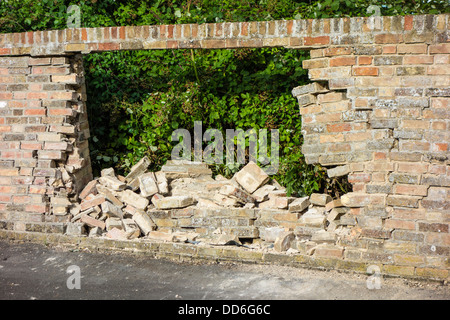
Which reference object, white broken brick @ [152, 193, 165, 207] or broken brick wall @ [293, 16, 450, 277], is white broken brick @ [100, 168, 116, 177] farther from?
broken brick wall @ [293, 16, 450, 277]

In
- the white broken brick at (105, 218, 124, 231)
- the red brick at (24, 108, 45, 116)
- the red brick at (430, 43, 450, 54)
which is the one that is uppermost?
the red brick at (430, 43, 450, 54)

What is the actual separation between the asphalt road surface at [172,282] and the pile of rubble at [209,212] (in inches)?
15.3

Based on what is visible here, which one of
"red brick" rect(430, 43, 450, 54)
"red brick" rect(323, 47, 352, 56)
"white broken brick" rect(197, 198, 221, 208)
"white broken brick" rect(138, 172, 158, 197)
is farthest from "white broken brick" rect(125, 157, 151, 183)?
"red brick" rect(430, 43, 450, 54)

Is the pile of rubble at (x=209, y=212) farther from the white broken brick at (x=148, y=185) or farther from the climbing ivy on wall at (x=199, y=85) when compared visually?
the climbing ivy on wall at (x=199, y=85)

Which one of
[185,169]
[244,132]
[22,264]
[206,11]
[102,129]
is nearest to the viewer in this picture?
[22,264]

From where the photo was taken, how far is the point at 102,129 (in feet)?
21.6

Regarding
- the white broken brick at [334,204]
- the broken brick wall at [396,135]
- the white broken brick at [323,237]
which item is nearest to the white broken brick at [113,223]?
the white broken brick at [323,237]

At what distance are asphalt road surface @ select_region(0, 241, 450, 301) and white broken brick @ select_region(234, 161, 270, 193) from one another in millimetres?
967

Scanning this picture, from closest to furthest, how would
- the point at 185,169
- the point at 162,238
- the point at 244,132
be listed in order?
1. the point at 162,238
2. the point at 185,169
3. the point at 244,132

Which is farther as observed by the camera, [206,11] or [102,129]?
[206,11]

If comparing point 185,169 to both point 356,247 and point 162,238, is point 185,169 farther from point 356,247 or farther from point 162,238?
point 356,247

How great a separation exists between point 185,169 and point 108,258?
4.74ft

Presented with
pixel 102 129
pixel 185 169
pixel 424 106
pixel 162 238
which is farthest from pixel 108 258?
pixel 424 106

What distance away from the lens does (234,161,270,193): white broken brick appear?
5367 mm
